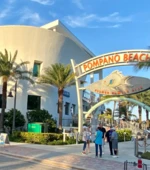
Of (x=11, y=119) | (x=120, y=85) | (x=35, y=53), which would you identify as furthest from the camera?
(x=35, y=53)

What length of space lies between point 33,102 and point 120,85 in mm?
16875

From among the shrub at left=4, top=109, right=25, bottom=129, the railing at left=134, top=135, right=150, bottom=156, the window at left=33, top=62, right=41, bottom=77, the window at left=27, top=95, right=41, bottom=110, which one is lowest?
the railing at left=134, top=135, right=150, bottom=156

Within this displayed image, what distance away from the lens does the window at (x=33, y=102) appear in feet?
124

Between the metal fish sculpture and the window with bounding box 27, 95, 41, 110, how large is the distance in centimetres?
1420

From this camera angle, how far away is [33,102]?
3812 cm

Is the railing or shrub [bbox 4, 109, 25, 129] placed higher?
shrub [bbox 4, 109, 25, 129]

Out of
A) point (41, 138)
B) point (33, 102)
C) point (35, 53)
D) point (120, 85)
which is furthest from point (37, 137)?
point (35, 53)

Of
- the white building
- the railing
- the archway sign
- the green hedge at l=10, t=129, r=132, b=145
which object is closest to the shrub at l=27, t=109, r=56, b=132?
A: the white building

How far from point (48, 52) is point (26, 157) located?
26561 mm

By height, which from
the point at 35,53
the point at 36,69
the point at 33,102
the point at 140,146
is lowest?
the point at 140,146

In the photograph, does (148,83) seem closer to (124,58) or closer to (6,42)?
(124,58)

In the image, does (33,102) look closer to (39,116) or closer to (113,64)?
(39,116)

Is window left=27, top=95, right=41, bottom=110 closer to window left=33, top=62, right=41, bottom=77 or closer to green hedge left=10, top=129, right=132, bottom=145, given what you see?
window left=33, top=62, right=41, bottom=77

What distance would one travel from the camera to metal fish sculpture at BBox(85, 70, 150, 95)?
23.4 m
